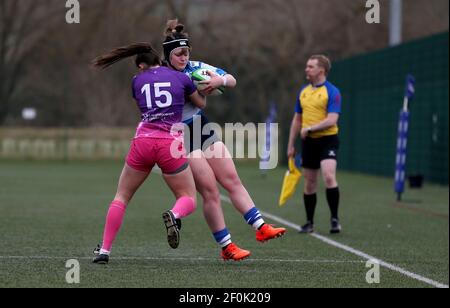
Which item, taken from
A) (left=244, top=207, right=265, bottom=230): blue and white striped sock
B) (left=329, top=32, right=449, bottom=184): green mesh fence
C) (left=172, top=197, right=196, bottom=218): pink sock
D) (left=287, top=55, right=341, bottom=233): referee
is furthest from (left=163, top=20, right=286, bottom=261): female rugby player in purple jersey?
(left=329, top=32, right=449, bottom=184): green mesh fence

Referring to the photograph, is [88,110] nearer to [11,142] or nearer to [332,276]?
[11,142]

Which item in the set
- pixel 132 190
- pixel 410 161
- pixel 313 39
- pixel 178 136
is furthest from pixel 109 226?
pixel 313 39

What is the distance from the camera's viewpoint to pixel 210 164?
896cm

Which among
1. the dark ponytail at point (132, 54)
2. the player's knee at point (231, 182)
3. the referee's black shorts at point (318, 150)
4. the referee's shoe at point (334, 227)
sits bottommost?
the referee's shoe at point (334, 227)

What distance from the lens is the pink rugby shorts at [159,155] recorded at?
847 cm

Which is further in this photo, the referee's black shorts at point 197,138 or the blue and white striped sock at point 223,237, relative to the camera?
the blue and white striped sock at point 223,237

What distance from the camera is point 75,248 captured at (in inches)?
403

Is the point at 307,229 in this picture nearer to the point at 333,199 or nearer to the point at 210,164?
the point at 333,199

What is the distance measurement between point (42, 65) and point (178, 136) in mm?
49351

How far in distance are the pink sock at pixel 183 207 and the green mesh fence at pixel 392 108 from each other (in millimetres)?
14629

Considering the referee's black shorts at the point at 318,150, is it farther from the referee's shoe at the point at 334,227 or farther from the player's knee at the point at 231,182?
the player's knee at the point at 231,182

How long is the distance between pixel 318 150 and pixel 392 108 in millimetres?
14301

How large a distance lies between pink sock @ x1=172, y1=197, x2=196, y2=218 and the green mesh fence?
1463cm

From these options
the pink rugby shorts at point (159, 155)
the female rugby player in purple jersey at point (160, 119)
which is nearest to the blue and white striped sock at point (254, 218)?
the female rugby player in purple jersey at point (160, 119)
